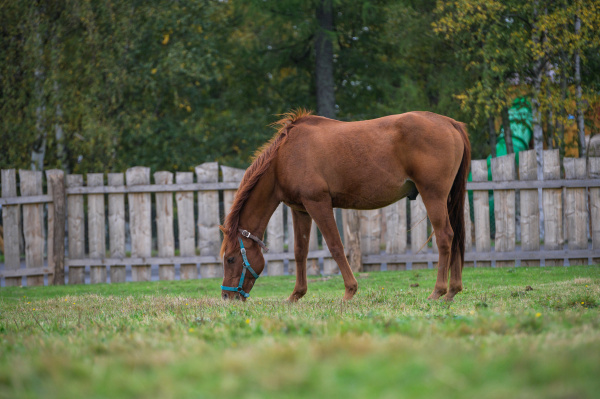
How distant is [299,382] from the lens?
7.37 ft

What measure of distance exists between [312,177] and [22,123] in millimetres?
9981

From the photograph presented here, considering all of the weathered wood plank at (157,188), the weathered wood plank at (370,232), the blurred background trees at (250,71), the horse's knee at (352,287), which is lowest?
the horse's knee at (352,287)

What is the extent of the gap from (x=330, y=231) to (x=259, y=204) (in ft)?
2.83

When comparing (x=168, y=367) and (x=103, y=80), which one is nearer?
(x=168, y=367)

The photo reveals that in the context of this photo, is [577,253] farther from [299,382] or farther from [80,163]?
[80,163]

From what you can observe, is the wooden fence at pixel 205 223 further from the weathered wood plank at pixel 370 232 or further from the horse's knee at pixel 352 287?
the horse's knee at pixel 352 287

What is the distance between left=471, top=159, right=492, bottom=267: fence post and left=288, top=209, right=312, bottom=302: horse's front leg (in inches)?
168

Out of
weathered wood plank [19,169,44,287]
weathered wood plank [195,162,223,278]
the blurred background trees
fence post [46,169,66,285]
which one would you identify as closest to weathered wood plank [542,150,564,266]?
the blurred background trees

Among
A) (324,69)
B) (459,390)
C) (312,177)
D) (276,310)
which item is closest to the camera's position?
(459,390)

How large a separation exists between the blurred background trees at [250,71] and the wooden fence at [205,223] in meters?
1.92

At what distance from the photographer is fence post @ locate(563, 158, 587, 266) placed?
9.66m

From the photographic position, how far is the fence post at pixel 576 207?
9664mm

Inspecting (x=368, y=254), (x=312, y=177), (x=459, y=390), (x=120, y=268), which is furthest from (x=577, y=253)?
(x=459, y=390)

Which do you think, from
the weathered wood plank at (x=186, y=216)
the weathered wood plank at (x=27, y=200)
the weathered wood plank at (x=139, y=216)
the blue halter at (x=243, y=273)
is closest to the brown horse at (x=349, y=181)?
the blue halter at (x=243, y=273)
